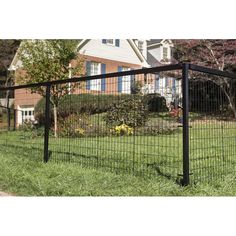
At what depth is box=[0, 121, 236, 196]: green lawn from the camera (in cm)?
443

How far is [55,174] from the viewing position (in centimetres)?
532

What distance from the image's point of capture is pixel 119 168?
5.81 metres

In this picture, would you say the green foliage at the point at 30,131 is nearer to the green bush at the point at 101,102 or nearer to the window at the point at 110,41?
the green bush at the point at 101,102

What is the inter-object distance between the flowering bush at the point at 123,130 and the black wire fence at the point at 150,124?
0.02 metres

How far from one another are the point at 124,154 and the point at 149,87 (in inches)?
84.2

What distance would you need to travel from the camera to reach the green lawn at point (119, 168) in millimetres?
4430

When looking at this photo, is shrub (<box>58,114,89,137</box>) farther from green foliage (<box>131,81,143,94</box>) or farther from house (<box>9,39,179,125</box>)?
house (<box>9,39,179,125</box>)

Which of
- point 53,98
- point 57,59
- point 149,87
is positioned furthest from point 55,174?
point 57,59

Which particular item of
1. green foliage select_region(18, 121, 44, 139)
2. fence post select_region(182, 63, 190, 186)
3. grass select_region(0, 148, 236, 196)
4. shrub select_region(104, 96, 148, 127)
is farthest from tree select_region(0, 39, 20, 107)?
fence post select_region(182, 63, 190, 186)

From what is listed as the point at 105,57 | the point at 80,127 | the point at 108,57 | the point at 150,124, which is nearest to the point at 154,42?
the point at 108,57

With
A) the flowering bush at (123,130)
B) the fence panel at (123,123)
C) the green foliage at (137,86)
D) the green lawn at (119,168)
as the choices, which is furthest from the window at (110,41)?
the green foliage at (137,86)

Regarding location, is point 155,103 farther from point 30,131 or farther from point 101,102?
point 30,131

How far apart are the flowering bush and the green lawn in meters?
0.14

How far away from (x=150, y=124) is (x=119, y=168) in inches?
37.7
